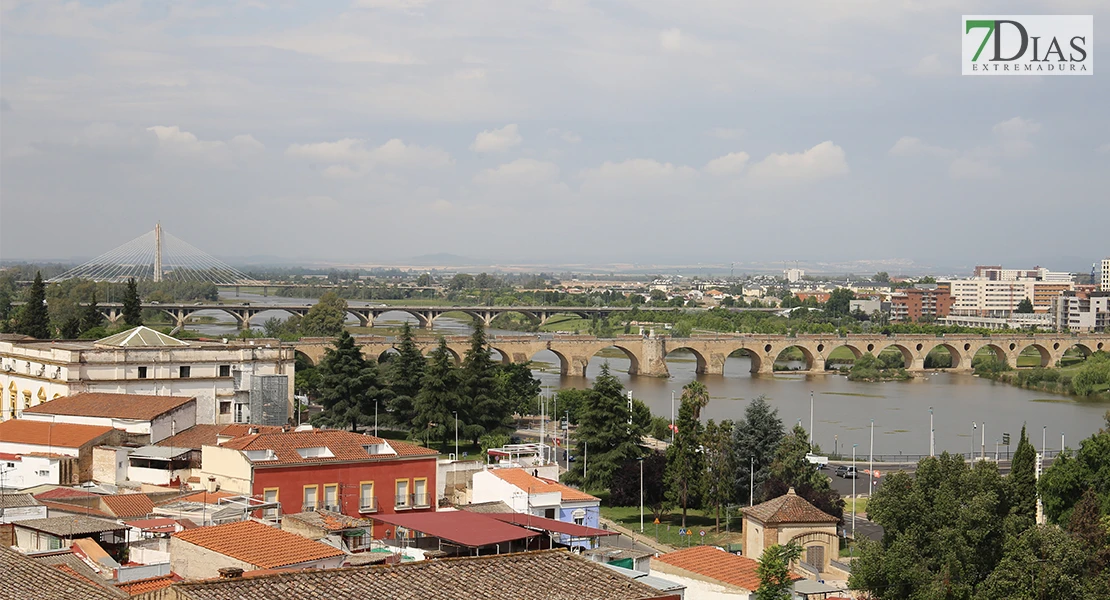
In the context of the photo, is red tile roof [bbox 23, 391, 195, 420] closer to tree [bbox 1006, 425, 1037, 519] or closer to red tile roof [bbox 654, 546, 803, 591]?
red tile roof [bbox 654, 546, 803, 591]

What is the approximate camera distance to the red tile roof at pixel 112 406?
20.3 metres

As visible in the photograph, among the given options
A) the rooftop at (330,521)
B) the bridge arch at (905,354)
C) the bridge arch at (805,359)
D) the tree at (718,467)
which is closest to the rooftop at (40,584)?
the rooftop at (330,521)

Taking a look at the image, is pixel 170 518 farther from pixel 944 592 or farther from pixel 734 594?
pixel 944 592

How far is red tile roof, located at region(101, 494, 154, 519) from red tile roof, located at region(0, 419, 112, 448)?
3.80m

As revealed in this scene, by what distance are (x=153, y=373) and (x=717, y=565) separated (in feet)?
50.5

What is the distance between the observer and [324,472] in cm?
1582

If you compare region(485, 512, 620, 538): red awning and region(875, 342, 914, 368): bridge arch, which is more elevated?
region(485, 512, 620, 538): red awning

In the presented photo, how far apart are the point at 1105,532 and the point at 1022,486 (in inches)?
45.8

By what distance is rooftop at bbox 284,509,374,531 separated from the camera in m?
12.6

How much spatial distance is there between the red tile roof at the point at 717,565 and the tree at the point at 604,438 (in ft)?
40.1

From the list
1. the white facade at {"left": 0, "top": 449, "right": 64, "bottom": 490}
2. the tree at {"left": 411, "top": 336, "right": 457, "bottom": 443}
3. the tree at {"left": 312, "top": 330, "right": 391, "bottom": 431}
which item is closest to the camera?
the white facade at {"left": 0, "top": 449, "right": 64, "bottom": 490}

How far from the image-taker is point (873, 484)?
96.3 feet

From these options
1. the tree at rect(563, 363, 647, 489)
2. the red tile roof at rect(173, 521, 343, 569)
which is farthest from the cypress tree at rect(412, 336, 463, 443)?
the red tile roof at rect(173, 521, 343, 569)

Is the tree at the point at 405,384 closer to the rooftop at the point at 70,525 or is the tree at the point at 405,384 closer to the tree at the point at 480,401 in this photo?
the tree at the point at 480,401
